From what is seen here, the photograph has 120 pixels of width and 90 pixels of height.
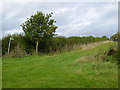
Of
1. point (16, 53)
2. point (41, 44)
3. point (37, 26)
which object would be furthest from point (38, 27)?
point (16, 53)

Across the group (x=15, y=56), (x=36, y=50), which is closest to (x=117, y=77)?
(x=15, y=56)

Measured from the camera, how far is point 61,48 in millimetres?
17344

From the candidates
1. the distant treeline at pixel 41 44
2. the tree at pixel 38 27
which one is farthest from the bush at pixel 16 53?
the tree at pixel 38 27

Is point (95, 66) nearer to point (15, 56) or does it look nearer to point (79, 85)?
point (79, 85)

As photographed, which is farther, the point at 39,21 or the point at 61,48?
the point at 61,48

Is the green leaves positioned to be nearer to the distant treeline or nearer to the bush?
the distant treeline

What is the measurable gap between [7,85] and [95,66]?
3686mm

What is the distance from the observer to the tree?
51.5 feet

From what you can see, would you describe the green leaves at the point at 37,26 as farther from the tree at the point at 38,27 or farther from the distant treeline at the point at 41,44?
the distant treeline at the point at 41,44

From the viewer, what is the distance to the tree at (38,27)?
15.7 meters

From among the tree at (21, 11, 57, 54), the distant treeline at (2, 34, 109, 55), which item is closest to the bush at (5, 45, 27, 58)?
the distant treeline at (2, 34, 109, 55)

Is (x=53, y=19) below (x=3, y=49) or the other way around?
the other way around

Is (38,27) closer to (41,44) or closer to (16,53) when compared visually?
(41,44)

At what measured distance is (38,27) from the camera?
15.7m
